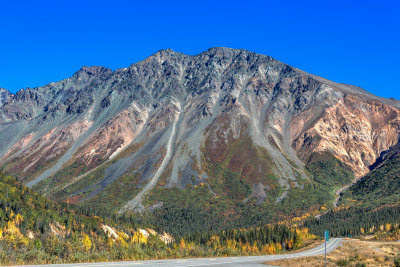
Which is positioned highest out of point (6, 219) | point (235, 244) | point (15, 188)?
point (15, 188)

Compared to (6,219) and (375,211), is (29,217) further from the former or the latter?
(375,211)

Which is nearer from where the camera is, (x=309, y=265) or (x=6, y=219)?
(x=309, y=265)

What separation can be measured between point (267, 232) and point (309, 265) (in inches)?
3284

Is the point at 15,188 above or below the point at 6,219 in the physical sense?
above

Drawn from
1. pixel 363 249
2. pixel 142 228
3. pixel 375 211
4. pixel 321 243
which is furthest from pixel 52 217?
pixel 375 211

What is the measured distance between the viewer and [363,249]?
8506 centimetres

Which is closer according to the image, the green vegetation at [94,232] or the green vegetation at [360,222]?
the green vegetation at [94,232]

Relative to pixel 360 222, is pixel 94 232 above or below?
above

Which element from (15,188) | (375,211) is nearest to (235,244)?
(15,188)

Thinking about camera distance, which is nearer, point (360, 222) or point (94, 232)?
point (94, 232)

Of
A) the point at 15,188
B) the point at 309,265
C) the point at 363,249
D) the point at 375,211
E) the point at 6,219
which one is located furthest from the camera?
the point at 375,211

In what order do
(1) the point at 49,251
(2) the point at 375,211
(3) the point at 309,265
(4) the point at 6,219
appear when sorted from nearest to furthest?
(1) the point at 49,251 → (3) the point at 309,265 → (4) the point at 6,219 → (2) the point at 375,211

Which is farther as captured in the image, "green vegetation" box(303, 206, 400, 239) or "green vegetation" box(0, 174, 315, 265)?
"green vegetation" box(303, 206, 400, 239)

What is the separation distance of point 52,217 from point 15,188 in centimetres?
2521
